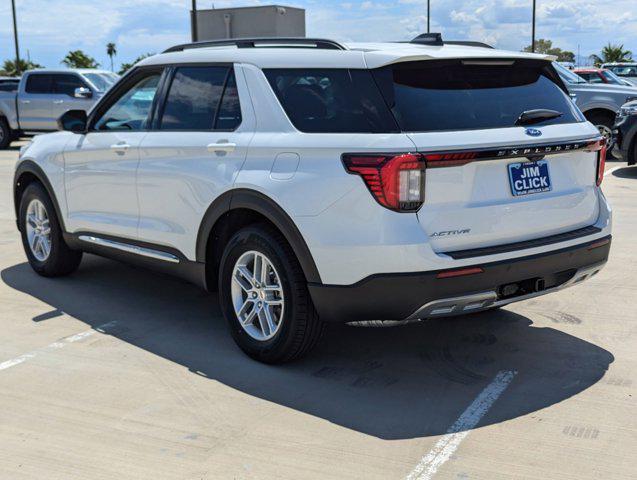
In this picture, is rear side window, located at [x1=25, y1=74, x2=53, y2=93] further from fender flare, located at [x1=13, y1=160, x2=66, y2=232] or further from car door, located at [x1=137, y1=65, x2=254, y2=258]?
car door, located at [x1=137, y1=65, x2=254, y2=258]

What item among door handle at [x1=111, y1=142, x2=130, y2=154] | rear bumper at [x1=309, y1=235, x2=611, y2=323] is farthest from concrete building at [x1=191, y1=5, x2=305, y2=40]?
rear bumper at [x1=309, y1=235, x2=611, y2=323]

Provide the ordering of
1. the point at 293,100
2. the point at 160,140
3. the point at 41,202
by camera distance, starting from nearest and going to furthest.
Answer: the point at 293,100, the point at 160,140, the point at 41,202

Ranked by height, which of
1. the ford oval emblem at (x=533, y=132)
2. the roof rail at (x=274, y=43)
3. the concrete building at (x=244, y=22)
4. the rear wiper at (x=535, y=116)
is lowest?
the ford oval emblem at (x=533, y=132)

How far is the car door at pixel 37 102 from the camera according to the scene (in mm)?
19219

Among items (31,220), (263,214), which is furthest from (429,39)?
(31,220)

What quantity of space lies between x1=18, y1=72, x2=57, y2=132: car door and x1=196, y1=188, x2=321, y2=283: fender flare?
15490 millimetres

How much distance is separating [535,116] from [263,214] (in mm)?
1529

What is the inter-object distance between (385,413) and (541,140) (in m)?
1.61

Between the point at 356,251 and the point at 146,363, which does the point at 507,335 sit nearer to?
the point at 356,251

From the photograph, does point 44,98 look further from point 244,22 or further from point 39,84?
point 244,22

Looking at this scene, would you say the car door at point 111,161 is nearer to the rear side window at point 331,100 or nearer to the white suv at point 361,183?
the white suv at point 361,183

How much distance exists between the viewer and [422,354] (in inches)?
191

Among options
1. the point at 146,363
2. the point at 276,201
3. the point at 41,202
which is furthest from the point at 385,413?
the point at 41,202

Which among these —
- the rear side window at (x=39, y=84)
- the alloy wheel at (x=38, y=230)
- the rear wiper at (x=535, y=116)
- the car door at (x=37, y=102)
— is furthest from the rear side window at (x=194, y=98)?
the rear side window at (x=39, y=84)
